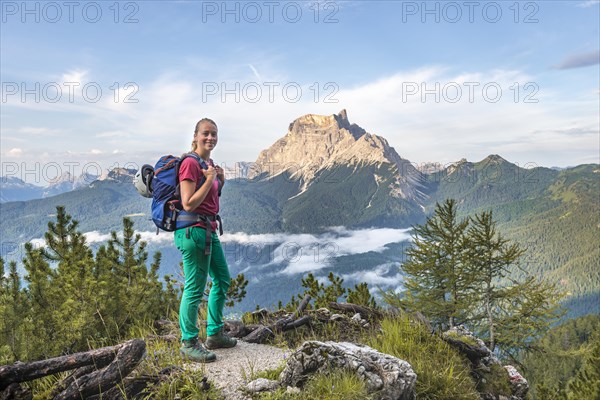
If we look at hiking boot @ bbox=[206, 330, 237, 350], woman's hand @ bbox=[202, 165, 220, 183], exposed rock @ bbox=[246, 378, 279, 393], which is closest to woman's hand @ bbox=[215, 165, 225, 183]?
woman's hand @ bbox=[202, 165, 220, 183]

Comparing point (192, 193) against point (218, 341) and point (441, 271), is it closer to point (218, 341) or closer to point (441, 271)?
point (218, 341)

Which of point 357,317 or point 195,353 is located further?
point 357,317

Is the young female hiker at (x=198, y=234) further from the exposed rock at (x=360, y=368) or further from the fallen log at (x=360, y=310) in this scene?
the fallen log at (x=360, y=310)

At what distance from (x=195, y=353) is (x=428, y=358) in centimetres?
305

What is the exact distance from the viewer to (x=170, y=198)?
17.3 ft

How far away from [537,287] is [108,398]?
2454 cm

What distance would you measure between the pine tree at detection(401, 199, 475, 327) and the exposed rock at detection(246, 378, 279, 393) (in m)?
19.4

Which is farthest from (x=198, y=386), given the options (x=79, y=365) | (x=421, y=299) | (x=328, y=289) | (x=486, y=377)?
(x=421, y=299)

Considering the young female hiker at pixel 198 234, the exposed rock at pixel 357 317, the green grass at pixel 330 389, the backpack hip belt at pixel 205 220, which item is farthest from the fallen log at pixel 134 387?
the exposed rock at pixel 357 317

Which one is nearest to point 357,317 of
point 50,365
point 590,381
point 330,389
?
point 330,389

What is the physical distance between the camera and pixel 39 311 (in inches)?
352

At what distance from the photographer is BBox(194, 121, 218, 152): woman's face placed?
17.5ft

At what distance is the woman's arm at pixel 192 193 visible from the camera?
4.97m

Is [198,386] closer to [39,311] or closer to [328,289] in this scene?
[39,311]
